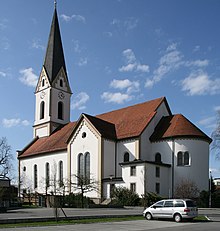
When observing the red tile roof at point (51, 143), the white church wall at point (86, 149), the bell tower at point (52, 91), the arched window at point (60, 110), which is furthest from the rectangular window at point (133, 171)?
the arched window at point (60, 110)

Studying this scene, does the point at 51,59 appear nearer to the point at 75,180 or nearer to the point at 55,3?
the point at 55,3

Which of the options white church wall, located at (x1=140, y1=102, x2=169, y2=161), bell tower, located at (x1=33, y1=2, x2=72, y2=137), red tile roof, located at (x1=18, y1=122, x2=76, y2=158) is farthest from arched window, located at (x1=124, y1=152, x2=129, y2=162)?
bell tower, located at (x1=33, y1=2, x2=72, y2=137)

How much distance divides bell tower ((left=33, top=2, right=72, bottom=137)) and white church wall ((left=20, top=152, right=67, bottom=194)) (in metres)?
5.59

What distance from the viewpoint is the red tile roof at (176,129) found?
4725 cm

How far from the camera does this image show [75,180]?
5297cm

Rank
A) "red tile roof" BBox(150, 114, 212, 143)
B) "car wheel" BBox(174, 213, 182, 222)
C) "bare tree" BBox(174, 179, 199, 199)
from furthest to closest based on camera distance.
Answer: "red tile roof" BBox(150, 114, 212, 143)
"bare tree" BBox(174, 179, 199, 199)
"car wheel" BBox(174, 213, 182, 222)

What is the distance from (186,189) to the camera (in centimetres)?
4469

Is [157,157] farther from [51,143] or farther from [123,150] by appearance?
[51,143]

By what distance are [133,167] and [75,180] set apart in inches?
429

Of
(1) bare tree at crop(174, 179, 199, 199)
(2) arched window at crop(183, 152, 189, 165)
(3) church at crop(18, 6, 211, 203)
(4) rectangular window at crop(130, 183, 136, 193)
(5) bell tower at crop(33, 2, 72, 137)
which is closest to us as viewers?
(1) bare tree at crop(174, 179, 199, 199)

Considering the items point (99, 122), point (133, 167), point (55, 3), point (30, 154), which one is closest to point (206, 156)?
point (133, 167)

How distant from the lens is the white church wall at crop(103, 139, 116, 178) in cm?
4944

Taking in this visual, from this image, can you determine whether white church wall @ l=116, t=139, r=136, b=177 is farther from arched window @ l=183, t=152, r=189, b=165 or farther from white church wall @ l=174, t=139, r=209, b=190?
arched window @ l=183, t=152, r=189, b=165

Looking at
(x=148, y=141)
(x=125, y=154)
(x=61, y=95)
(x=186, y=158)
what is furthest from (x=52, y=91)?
(x=186, y=158)
